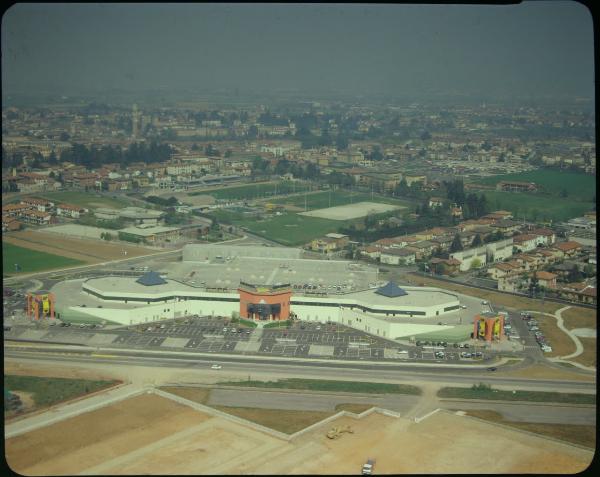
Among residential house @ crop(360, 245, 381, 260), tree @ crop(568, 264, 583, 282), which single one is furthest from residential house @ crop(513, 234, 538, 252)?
residential house @ crop(360, 245, 381, 260)

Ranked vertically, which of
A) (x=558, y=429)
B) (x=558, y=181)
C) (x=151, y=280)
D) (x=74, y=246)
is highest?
(x=558, y=181)

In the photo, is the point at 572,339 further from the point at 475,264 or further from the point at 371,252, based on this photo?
the point at 371,252

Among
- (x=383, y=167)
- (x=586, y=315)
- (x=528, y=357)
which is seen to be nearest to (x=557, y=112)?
(x=383, y=167)

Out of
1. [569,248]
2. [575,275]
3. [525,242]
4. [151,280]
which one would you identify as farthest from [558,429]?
[525,242]

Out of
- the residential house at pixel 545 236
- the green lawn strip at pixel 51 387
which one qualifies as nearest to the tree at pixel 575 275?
the residential house at pixel 545 236

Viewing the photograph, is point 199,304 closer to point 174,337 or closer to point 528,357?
point 174,337

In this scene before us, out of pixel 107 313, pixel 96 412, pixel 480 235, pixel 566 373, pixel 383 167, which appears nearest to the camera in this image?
pixel 96 412

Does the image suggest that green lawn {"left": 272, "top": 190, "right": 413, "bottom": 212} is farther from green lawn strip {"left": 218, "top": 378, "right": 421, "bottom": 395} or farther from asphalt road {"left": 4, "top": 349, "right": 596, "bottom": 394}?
green lawn strip {"left": 218, "top": 378, "right": 421, "bottom": 395}
